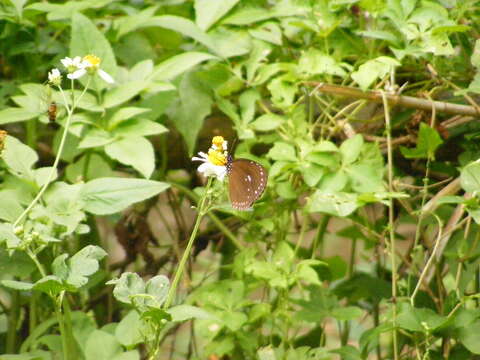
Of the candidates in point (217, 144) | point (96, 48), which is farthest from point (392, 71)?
point (96, 48)

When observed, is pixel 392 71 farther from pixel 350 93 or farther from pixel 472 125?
pixel 472 125

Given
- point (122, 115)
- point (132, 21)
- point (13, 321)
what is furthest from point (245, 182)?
point (13, 321)

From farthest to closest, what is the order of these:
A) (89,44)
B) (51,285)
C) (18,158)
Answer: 1. (89,44)
2. (18,158)
3. (51,285)

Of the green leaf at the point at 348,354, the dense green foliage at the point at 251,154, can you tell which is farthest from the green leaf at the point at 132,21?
the green leaf at the point at 348,354

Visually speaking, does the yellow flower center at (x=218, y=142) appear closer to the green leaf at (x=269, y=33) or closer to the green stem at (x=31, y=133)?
the green leaf at (x=269, y=33)

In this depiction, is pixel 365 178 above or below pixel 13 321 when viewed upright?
above

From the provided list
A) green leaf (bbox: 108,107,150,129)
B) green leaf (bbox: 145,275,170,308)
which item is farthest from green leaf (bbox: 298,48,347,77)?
green leaf (bbox: 145,275,170,308)

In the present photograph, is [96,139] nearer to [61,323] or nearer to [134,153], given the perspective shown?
[134,153]
